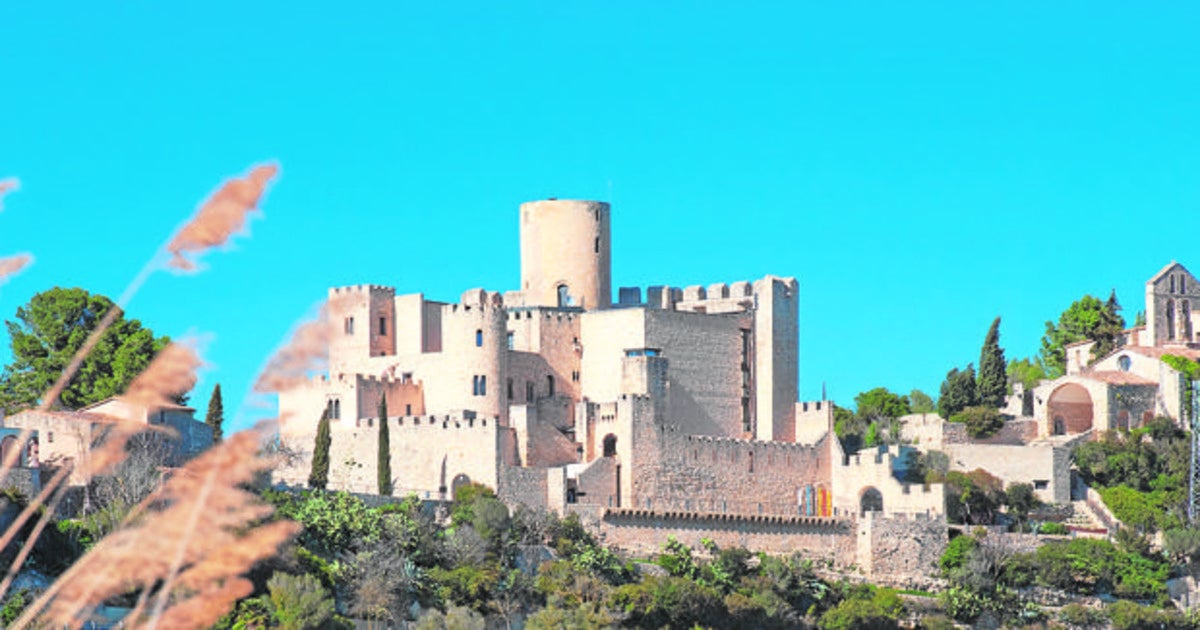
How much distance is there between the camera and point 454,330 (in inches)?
1949

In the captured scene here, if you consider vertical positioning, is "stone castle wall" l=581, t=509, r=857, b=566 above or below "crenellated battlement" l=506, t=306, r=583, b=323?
below

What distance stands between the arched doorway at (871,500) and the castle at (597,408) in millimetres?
49

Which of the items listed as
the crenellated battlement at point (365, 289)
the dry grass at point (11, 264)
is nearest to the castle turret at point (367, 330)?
the crenellated battlement at point (365, 289)

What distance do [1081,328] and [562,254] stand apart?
21.4 metres

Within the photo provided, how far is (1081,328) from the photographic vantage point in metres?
66.5

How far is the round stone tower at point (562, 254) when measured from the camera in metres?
53.7

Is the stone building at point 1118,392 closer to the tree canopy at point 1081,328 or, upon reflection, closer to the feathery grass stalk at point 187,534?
the tree canopy at point 1081,328

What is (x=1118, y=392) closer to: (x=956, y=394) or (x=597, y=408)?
(x=956, y=394)

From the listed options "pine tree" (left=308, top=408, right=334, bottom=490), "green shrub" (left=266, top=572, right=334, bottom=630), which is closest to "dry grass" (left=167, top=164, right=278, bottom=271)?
"green shrub" (left=266, top=572, right=334, bottom=630)

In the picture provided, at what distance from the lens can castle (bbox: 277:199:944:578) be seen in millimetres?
47219

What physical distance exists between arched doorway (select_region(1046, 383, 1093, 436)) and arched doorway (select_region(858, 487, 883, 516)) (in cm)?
820

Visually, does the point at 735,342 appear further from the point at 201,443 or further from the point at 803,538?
the point at 201,443

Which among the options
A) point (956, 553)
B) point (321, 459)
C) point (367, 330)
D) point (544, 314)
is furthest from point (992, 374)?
point (321, 459)

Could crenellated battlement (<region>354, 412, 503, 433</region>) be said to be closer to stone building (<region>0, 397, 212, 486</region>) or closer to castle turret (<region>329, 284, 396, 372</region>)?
castle turret (<region>329, 284, 396, 372</region>)
